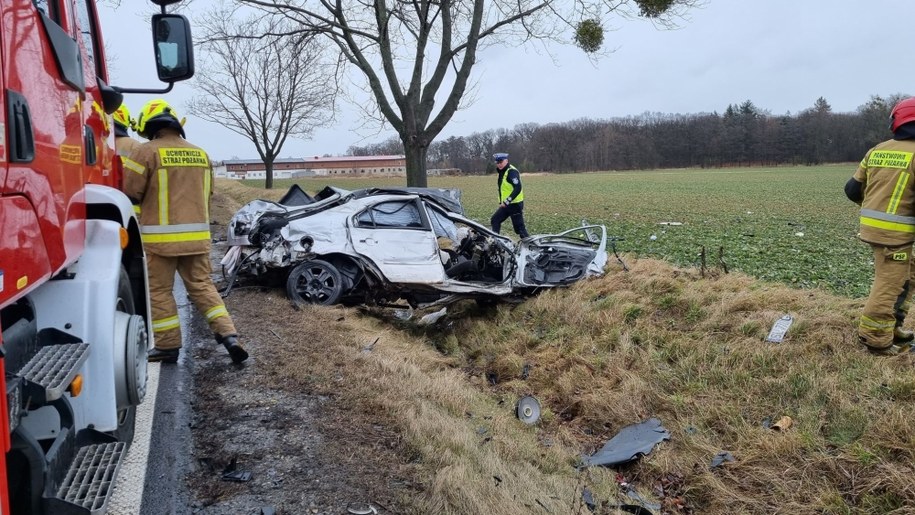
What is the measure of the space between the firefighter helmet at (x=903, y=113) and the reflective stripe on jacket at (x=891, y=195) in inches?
5.1

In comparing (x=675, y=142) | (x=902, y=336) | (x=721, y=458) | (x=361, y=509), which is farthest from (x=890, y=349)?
(x=675, y=142)

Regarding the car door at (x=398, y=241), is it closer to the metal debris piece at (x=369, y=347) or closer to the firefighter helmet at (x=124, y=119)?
the metal debris piece at (x=369, y=347)

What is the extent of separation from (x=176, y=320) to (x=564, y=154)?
298 feet

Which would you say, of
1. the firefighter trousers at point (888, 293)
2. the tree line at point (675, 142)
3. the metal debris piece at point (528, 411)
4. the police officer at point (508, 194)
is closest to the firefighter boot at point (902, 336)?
the firefighter trousers at point (888, 293)

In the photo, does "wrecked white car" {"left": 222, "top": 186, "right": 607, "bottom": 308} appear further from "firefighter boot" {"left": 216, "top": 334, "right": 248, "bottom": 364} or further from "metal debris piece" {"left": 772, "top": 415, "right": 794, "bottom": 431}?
"metal debris piece" {"left": 772, "top": 415, "right": 794, "bottom": 431}

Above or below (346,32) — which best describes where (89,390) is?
below

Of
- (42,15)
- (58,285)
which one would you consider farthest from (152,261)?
(42,15)

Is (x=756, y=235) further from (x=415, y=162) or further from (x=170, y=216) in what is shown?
(x=170, y=216)

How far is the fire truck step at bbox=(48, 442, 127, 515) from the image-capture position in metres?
1.82

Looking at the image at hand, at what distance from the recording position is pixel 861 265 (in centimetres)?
893

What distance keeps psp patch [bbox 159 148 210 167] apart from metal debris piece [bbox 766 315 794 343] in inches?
188

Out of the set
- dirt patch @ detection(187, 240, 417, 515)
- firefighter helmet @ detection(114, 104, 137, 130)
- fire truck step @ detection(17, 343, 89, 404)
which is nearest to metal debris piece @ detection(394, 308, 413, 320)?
dirt patch @ detection(187, 240, 417, 515)

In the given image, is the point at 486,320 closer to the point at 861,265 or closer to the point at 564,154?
the point at 861,265

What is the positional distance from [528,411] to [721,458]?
4.79 feet
